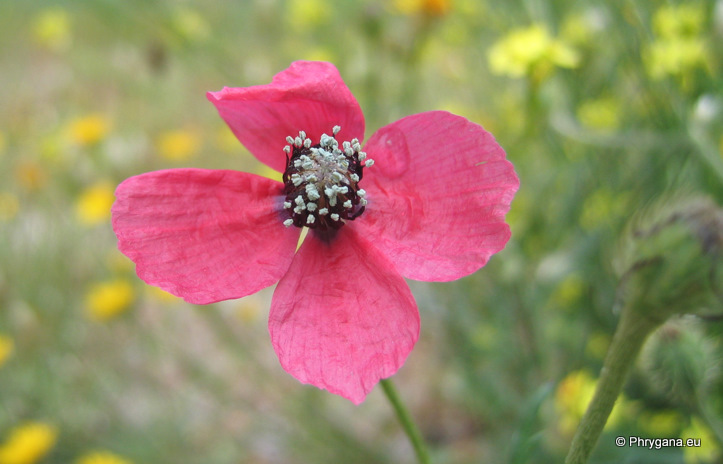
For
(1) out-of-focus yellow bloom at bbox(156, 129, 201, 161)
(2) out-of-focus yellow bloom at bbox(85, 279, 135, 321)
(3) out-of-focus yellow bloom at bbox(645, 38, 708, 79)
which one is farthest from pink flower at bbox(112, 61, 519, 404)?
(1) out-of-focus yellow bloom at bbox(156, 129, 201, 161)

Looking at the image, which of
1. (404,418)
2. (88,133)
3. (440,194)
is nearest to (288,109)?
(440,194)

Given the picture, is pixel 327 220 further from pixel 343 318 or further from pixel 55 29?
pixel 55 29

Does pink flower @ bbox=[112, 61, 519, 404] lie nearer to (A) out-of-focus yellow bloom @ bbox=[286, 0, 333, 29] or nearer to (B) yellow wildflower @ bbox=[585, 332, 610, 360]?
(B) yellow wildflower @ bbox=[585, 332, 610, 360]

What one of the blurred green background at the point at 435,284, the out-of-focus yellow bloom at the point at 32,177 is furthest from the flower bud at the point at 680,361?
the out-of-focus yellow bloom at the point at 32,177

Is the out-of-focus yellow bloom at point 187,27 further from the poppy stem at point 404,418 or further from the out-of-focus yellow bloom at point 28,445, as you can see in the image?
the poppy stem at point 404,418

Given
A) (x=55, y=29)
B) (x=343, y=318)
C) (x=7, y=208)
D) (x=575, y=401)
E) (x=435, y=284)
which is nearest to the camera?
(x=343, y=318)

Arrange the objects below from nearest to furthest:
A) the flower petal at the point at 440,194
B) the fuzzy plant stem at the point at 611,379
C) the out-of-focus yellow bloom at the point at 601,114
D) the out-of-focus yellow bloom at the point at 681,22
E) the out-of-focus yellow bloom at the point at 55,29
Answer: the fuzzy plant stem at the point at 611,379, the flower petal at the point at 440,194, the out-of-focus yellow bloom at the point at 681,22, the out-of-focus yellow bloom at the point at 601,114, the out-of-focus yellow bloom at the point at 55,29

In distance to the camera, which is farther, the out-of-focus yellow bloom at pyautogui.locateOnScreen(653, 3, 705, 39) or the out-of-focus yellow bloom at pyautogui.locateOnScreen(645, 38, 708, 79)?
the out-of-focus yellow bloom at pyautogui.locateOnScreen(653, 3, 705, 39)
